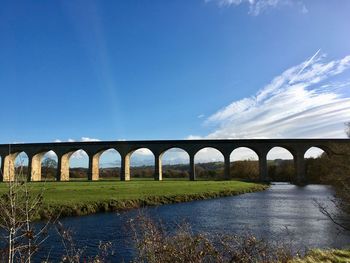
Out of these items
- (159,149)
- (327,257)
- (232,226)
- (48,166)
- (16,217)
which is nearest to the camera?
(16,217)

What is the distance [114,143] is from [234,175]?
79.6ft

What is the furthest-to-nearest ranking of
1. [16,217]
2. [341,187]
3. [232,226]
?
1. [341,187]
2. [232,226]
3. [16,217]

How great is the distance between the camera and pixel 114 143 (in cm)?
5541

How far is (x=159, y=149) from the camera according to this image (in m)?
53.9

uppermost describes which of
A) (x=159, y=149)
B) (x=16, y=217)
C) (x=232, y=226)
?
(x=159, y=149)

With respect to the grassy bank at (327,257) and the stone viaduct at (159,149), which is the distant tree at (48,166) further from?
the grassy bank at (327,257)

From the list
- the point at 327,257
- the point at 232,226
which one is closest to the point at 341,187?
the point at 232,226

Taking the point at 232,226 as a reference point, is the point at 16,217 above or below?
above

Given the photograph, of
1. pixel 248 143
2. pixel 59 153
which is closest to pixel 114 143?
pixel 59 153

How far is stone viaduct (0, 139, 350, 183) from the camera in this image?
169 ft

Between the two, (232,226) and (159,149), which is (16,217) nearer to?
(232,226)

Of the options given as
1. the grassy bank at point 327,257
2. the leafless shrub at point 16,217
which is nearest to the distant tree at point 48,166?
the leafless shrub at point 16,217

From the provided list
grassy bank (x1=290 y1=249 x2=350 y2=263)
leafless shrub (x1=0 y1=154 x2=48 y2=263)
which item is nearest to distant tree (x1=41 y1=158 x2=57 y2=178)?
leafless shrub (x1=0 y1=154 x2=48 y2=263)

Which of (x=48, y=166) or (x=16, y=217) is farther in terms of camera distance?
(x=48, y=166)
